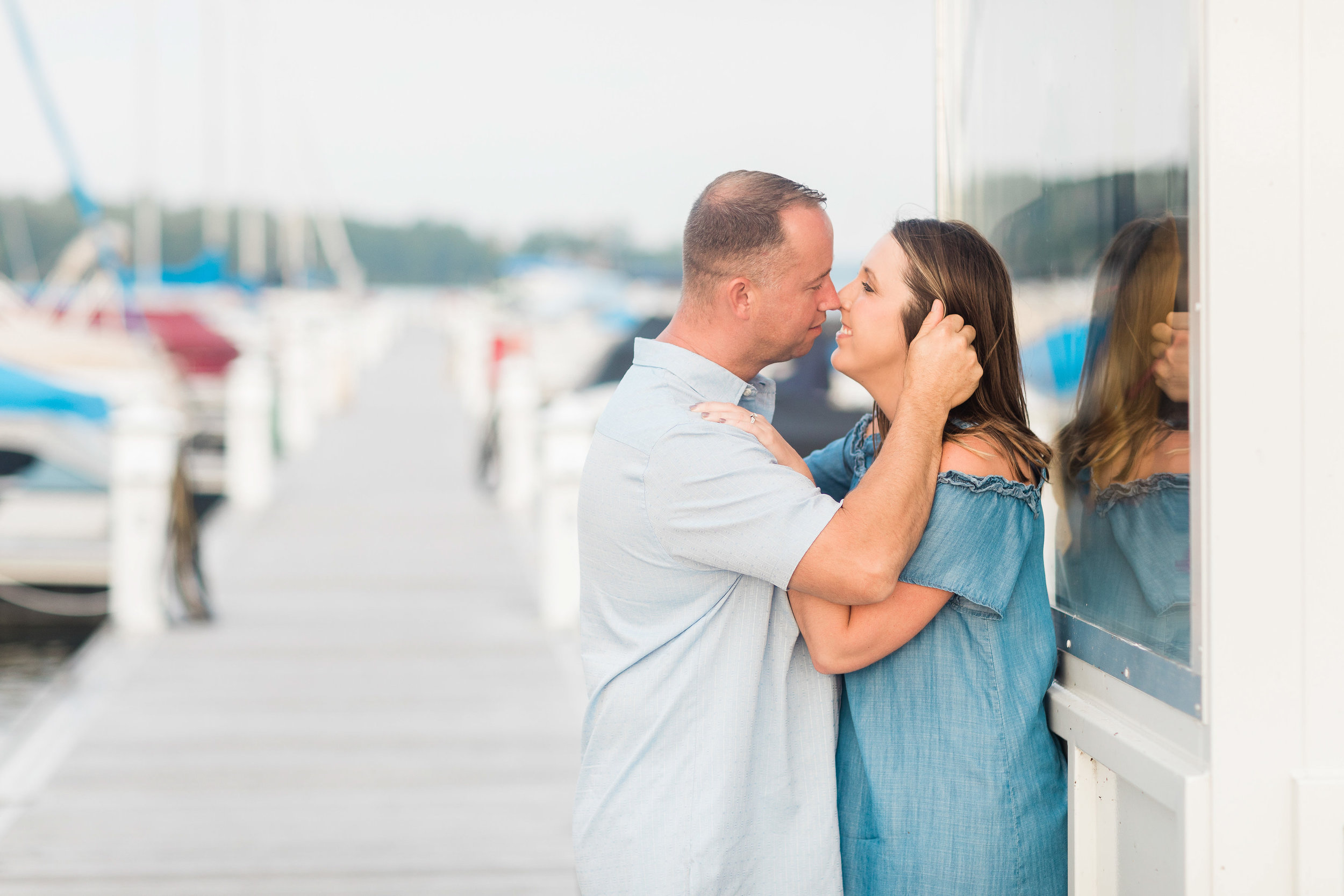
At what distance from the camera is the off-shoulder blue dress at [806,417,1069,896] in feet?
6.46

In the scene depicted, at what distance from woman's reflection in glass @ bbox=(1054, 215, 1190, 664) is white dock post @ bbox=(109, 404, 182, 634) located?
6.50 metres

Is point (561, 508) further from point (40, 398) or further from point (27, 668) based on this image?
point (40, 398)

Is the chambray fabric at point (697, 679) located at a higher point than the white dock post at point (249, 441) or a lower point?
higher

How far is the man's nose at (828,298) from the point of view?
2.15 metres

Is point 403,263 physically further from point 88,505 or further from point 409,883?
point 409,883

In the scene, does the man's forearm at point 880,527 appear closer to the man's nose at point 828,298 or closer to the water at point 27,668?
the man's nose at point 828,298

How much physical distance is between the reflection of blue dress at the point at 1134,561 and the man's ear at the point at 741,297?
0.61 metres

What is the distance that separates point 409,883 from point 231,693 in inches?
98.6

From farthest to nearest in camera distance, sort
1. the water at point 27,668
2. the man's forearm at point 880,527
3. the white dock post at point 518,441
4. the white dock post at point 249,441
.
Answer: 1. the white dock post at point 518,441
2. the white dock post at point 249,441
3. the water at point 27,668
4. the man's forearm at point 880,527

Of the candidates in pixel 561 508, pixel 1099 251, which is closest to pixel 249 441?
pixel 561 508

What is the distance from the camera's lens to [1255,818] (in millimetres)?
1605

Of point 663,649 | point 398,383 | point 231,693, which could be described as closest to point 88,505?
point 231,693

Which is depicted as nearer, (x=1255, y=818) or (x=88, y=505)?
(x=1255, y=818)

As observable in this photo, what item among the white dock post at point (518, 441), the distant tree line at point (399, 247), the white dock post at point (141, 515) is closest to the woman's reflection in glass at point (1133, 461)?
the white dock post at point (141, 515)
